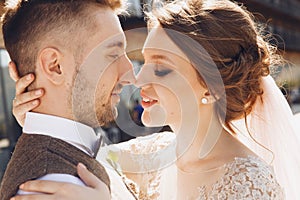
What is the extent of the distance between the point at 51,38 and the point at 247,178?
0.98 m

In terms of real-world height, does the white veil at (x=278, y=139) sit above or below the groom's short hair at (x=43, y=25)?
below

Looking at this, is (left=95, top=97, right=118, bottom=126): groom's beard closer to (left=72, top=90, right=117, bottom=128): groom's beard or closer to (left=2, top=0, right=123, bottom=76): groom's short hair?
(left=72, top=90, right=117, bottom=128): groom's beard

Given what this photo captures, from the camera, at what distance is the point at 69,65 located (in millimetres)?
1476

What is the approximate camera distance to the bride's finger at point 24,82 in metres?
1.46

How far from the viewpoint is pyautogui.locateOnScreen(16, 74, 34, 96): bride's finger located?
146cm

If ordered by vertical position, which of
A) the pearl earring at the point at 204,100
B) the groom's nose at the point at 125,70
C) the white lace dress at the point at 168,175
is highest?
the groom's nose at the point at 125,70

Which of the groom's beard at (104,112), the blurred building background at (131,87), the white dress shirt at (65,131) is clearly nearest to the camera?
the white dress shirt at (65,131)

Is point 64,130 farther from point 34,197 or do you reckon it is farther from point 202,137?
point 202,137

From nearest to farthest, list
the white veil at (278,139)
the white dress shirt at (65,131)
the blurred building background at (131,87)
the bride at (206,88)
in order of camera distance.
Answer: the white dress shirt at (65,131) < the bride at (206,88) < the white veil at (278,139) < the blurred building background at (131,87)

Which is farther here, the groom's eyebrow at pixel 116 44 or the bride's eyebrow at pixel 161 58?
the bride's eyebrow at pixel 161 58

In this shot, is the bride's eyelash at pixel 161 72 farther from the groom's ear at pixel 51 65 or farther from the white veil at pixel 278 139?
the groom's ear at pixel 51 65

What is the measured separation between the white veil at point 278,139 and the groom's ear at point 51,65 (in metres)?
1.24

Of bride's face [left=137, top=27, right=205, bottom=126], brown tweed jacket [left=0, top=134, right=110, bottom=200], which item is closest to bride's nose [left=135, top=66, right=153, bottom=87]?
bride's face [left=137, top=27, right=205, bottom=126]

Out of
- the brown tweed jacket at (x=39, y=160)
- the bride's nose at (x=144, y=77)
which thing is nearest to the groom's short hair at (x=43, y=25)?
the brown tweed jacket at (x=39, y=160)
